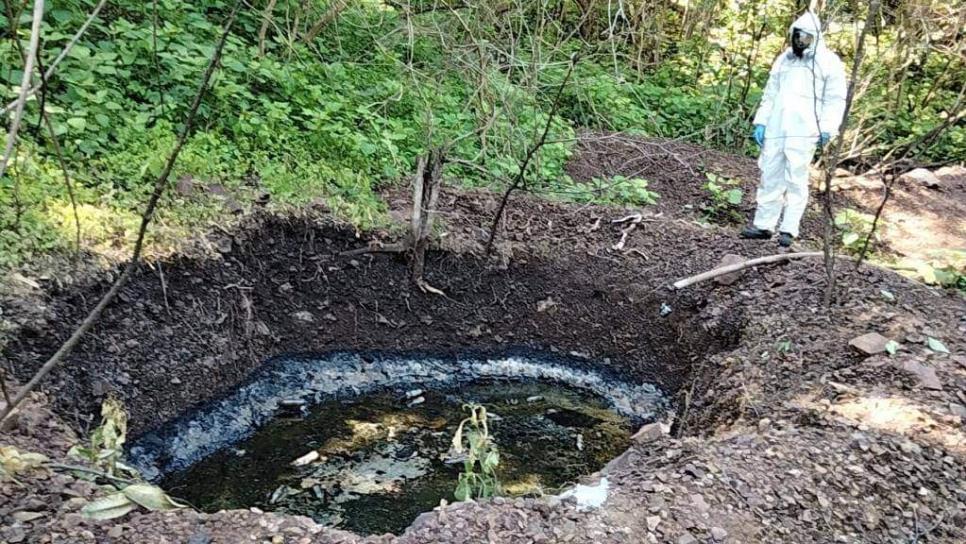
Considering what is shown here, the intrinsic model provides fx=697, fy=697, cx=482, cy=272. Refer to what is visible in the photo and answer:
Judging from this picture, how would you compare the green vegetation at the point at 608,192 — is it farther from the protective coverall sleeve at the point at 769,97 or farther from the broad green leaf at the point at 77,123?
the broad green leaf at the point at 77,123

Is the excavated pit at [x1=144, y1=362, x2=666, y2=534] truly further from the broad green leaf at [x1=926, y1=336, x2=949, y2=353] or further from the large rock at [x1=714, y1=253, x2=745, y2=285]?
the broad green leaf at [x1=926, y1=336, x2=949, y2=353]

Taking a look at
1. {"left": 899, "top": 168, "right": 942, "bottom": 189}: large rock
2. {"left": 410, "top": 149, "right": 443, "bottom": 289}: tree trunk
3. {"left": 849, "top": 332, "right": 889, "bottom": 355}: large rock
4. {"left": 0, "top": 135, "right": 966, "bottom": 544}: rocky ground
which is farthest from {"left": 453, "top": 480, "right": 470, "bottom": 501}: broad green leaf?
{"left": 899, "top": 168, "right": 942, "bottom": 189}: large rock

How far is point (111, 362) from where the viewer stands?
342 cm

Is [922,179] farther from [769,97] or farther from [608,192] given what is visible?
[608,192]

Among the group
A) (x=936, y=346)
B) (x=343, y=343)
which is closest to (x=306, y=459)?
(x=343, y=343)

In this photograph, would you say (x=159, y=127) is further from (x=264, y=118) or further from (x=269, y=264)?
(x=269, y=264)

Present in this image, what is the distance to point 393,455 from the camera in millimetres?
3678

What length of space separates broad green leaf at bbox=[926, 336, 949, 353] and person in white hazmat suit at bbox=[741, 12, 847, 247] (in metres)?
1.42

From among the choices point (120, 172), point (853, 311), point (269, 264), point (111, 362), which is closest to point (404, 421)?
point (269, 264)

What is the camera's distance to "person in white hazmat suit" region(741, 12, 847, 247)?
455 centimetres

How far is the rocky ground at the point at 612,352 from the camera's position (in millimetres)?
2434

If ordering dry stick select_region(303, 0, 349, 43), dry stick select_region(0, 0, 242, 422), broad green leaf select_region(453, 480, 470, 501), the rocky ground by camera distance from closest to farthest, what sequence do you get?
dry stick select_region(0, 0, 242, 422)
the rocky ground
broad green leaf select_region(453, 480, 470, 501)
dry stick select_region(303, 0, 349, 43)

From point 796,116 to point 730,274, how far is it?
1181 mm

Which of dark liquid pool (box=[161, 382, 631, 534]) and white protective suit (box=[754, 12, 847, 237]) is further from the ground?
white protective suit (box=[754, 12, 847, 237])
